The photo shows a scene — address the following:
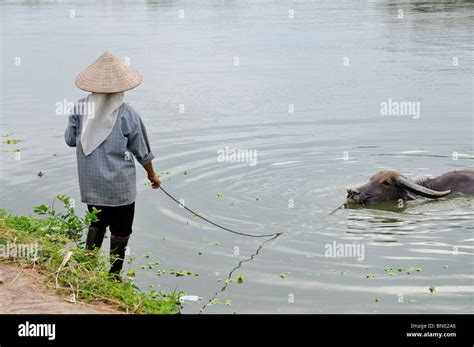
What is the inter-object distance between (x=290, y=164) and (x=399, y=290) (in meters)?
4.45

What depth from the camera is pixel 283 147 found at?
1232 cm

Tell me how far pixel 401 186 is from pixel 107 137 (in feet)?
14.4

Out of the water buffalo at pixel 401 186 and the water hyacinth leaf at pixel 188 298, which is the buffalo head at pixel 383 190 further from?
the water hyacinth leaf at pixel 188 298

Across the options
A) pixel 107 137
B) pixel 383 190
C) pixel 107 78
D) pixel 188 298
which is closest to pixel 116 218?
pixel 107 137

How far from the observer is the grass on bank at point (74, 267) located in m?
6.32

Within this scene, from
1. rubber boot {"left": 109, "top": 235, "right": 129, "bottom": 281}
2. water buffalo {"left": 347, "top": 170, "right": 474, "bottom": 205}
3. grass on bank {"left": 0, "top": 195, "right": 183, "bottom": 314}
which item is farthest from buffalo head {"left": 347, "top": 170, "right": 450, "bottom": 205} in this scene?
rubber boot {"left": 109, "top": 235, "right": 129, "bottom": 281}

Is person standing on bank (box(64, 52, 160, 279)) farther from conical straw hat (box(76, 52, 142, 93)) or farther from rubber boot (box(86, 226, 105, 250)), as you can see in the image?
rubber boot (box(86, 226, 105, 250))

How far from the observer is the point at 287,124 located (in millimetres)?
13750

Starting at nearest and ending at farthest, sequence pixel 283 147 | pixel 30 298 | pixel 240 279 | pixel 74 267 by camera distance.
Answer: pixel 30 298
pixel 74 267
pixel 240 279
pixel 283 147

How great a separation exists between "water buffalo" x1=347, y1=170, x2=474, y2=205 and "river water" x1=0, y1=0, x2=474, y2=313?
0.18 m

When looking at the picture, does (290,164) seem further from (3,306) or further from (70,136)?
(3,306)

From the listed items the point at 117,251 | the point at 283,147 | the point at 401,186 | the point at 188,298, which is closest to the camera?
the point at 188,298

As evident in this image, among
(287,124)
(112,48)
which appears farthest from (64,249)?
(112,48)

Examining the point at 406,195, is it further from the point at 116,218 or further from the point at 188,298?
the point at 116,218
